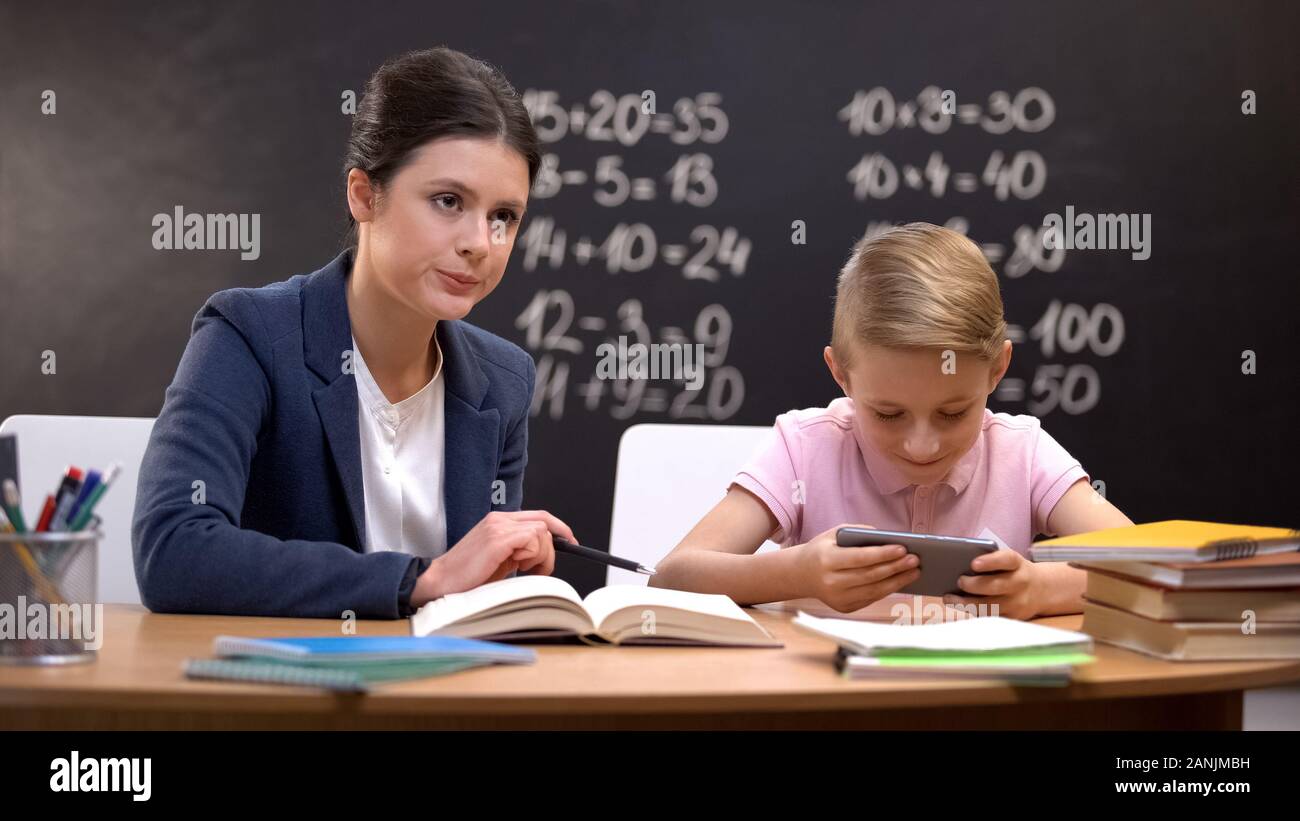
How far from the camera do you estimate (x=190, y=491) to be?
1412mm

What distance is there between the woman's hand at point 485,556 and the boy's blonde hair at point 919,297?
53 cm

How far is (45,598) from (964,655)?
2.44ft

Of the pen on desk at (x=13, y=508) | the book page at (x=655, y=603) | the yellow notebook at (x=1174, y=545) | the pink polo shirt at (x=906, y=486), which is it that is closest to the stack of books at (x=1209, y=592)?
the yellow notebook at (x=1174, y=545)

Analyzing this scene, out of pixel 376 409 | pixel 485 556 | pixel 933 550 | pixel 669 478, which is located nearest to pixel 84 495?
pixel 485 556

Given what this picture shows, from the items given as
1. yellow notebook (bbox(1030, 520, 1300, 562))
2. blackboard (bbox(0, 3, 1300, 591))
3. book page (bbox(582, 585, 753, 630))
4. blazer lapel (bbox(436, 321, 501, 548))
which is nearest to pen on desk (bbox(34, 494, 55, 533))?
book page (bbox(582, 585, 753, 630))

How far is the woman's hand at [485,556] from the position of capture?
4.48 ft

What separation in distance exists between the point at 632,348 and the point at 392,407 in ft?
4.41

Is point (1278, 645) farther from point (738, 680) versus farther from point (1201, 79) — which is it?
point (1201, 79)

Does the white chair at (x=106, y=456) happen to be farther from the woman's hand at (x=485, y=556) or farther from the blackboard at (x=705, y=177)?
the blackboard at (x=705, y=177)

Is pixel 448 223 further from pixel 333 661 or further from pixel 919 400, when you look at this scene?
pixel 333 661

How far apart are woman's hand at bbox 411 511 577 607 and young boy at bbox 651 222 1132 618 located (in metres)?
0.29

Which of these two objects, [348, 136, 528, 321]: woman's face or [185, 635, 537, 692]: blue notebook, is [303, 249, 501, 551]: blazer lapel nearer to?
[348, 136, 528, 321]: woman's face

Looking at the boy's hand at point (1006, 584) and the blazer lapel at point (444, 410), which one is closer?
the boy's hand at point (1006, 584)

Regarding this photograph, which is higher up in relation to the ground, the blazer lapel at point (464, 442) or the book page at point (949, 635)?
the blazer lapel at point (464, 442)
